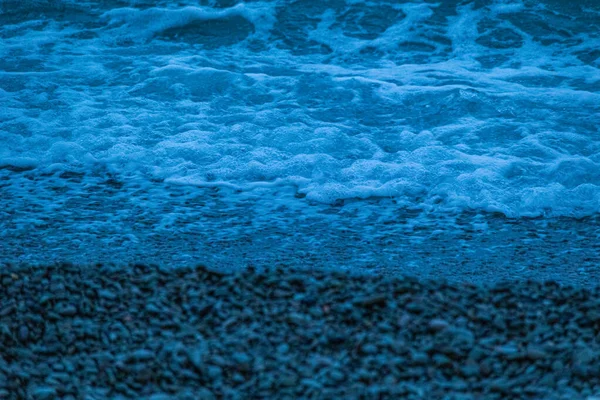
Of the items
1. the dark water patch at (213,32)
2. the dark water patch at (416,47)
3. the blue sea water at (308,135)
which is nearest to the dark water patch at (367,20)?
the blue sea water at (308,135)

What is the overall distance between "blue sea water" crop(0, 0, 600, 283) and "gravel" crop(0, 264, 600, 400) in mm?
366

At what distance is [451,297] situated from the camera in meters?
3.68

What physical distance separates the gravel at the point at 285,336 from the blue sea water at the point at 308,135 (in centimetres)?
37

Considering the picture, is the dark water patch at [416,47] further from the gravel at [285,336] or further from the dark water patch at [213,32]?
the gravel at [285,336]

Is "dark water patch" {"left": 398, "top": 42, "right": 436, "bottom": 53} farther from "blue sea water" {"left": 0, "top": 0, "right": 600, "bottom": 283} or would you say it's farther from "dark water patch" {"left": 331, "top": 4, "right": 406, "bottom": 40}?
"dark water patch" {"left": 331, "top": 4, "right": 406, "bottom": 40}

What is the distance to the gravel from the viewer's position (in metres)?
2.98

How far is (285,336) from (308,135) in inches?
114

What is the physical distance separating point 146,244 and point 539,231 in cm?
242

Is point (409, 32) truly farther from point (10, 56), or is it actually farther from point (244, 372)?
point (244, 372)

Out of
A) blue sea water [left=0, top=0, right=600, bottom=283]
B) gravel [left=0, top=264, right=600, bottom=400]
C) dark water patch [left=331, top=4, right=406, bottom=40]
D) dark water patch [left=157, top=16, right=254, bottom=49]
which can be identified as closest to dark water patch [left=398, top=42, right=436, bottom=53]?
blue sea water [left=0, top=0, right=600, bottom=283]

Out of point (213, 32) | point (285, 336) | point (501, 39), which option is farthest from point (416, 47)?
point (285, 336)

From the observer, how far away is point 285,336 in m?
3.34

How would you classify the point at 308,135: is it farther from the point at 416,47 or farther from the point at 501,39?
the point at 501,39

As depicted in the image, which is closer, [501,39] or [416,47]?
[416,47]
